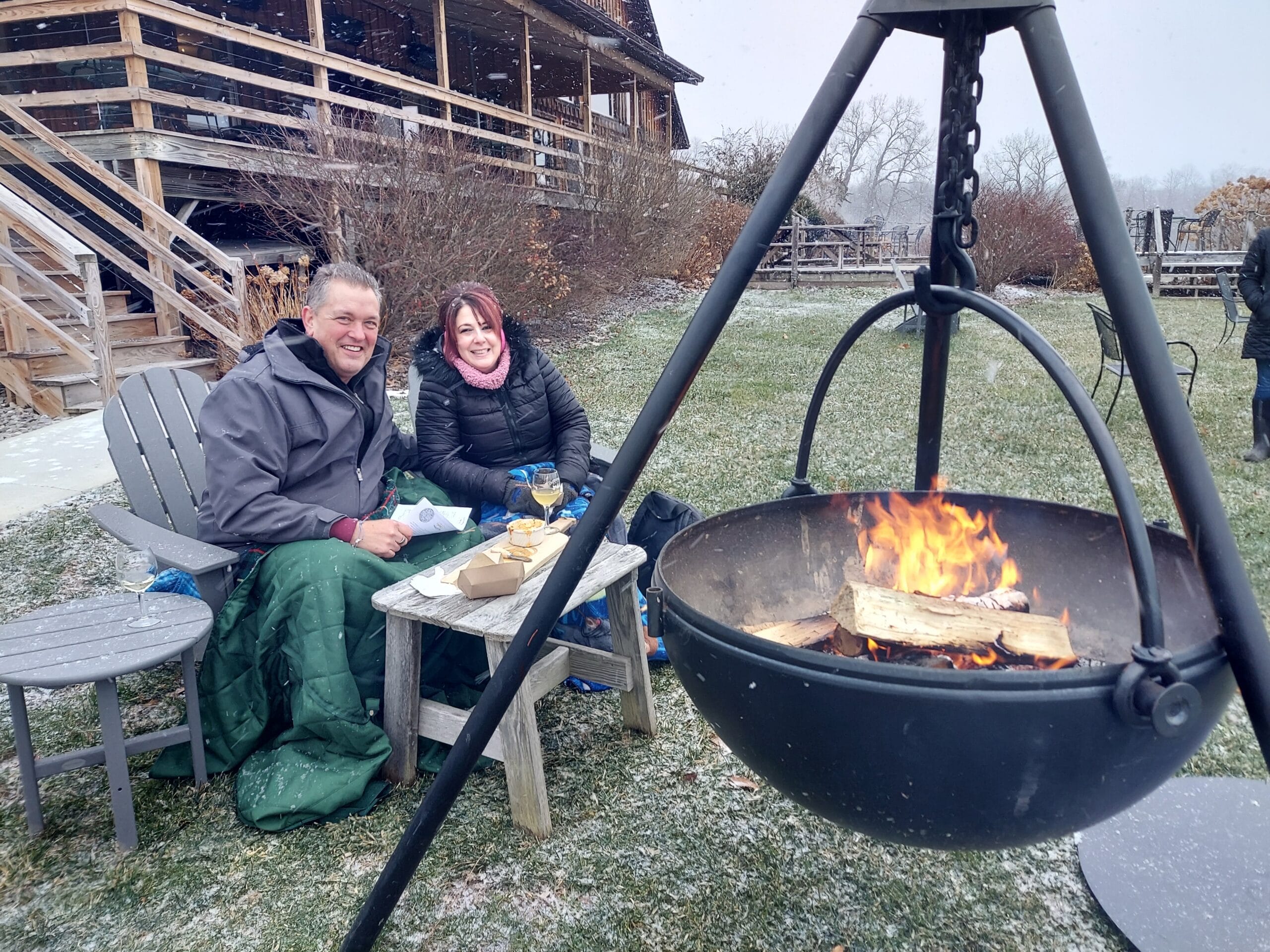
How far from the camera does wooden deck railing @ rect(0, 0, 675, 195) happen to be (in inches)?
289

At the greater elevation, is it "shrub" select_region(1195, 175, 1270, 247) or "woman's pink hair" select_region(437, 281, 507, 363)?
"shrub" select_region(1195, 175, 1270, 247)

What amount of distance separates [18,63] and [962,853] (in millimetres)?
9622

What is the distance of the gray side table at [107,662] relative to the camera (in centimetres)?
206

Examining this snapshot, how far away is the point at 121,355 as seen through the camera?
6984mm

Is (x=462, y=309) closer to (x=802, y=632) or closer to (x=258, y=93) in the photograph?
(x=802, y=632)

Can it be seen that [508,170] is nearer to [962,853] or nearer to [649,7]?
[649,7]

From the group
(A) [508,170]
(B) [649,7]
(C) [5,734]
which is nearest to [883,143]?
(C) [5,734]

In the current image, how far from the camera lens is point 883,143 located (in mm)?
2760

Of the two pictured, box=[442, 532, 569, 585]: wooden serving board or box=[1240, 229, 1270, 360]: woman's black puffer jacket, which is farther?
box=[1240, 229, 1270, 360]: woman's black puffer jacket

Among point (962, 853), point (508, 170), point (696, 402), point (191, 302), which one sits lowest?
point (962, 853)

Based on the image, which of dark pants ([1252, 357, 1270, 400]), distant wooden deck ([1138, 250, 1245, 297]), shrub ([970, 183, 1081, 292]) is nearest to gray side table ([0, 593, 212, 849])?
dark pants ([1252, 357, 1270, 400])

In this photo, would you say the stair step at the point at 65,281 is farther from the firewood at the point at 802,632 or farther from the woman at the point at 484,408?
the firewood at the point at 802,632

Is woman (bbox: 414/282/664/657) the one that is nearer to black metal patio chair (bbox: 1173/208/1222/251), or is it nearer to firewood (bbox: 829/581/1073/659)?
firewood (bbox: 829/581/1073/659)

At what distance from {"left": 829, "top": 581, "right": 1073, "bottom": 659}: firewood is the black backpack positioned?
1.61 metres
